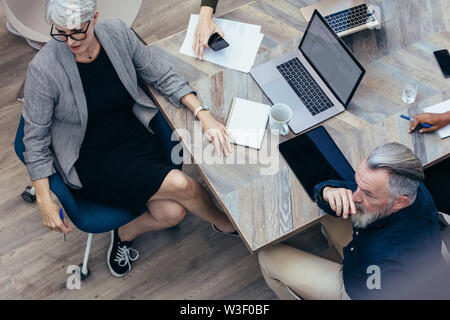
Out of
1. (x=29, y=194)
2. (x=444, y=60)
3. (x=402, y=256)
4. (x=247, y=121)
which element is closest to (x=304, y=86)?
(x=247, y=121)

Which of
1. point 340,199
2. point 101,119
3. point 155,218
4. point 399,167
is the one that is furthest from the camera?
point 155,218

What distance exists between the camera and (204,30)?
2.12m

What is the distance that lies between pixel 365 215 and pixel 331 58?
66 cm

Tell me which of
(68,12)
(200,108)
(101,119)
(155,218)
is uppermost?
(68,12)

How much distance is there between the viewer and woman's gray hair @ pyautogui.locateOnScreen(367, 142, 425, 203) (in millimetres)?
1641

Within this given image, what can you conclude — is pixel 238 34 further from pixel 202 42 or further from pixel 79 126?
pixel 79 126

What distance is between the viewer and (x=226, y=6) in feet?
10.8

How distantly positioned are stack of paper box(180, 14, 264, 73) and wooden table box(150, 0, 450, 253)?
0.11ft

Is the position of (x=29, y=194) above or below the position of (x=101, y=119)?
below

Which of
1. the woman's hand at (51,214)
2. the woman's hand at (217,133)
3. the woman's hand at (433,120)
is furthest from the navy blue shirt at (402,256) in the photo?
the woman's hand at (51,214)

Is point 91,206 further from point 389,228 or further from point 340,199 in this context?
point 389,228

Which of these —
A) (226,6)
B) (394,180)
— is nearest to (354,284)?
(394,180)

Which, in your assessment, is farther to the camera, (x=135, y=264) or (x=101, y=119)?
(x=135, y=264)

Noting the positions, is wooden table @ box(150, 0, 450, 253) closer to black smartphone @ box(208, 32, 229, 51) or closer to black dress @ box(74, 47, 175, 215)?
black smartphone @ box(208, 32, 229, 51)
